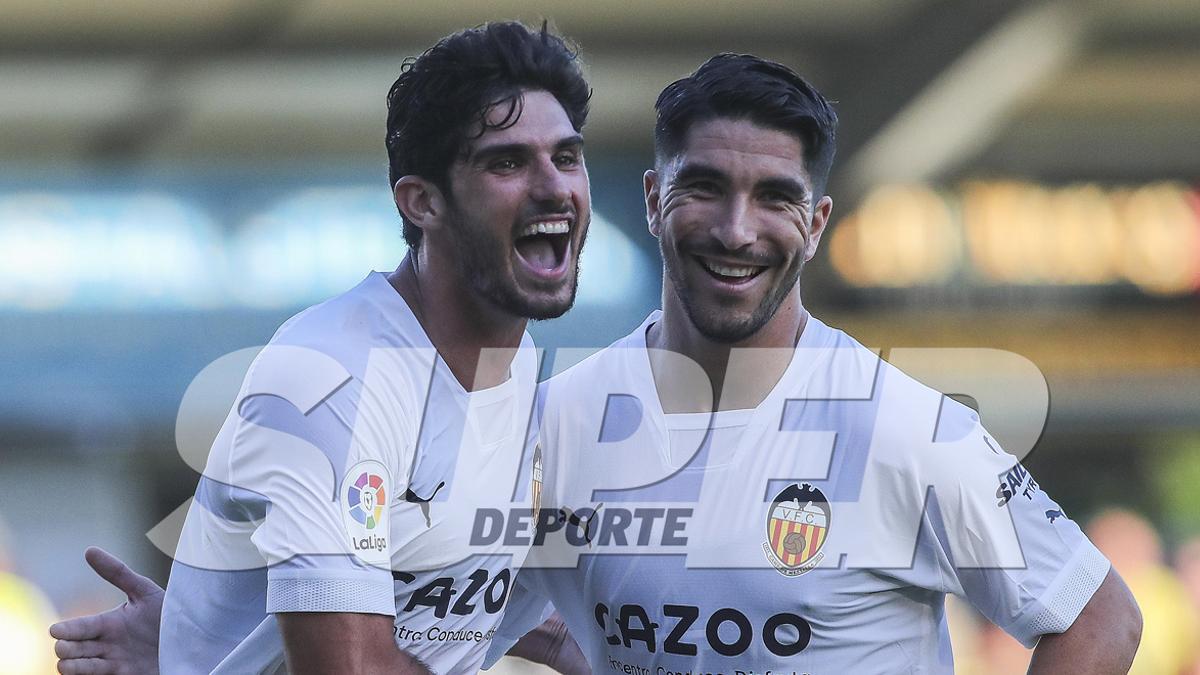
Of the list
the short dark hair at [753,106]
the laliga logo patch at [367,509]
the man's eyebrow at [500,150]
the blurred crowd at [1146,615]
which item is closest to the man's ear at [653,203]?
the short dark hair at [753,106]

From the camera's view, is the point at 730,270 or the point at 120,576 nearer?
the point at 730,270

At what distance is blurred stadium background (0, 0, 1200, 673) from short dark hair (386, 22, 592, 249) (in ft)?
19.2

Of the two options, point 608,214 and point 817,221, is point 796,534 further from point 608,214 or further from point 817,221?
point 608,214

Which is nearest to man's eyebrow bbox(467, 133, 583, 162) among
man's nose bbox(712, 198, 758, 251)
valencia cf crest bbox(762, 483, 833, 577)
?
man's nose bbox(712, 198, 758, 251)

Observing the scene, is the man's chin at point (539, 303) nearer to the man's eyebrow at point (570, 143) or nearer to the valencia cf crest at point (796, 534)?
the man's eyebrow at point (570, 143)

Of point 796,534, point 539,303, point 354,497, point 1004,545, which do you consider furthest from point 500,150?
point 1004,545

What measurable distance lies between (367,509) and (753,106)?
3.96 feet

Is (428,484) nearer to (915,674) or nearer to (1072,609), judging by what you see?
(915,674)

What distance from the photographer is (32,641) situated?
8781mm

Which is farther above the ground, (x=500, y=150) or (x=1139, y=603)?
(x=500, y=150)

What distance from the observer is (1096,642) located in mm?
3320

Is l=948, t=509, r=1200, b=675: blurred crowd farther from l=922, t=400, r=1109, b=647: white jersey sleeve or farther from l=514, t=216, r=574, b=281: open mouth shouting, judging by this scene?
l=514, t=216, r=574, b=281: open mouth shouting

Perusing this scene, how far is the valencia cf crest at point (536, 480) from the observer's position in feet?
11.9

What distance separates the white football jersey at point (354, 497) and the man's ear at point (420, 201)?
0.55ft
